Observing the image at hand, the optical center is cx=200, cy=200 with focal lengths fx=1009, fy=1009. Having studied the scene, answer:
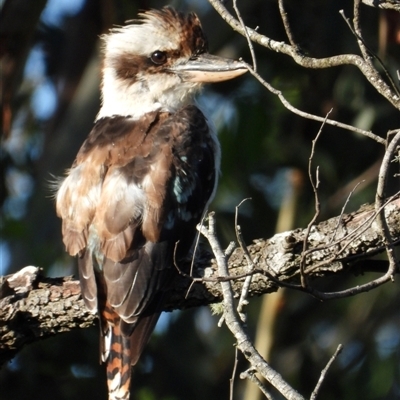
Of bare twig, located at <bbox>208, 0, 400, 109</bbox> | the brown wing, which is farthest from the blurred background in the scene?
bare twig, located at <bbox>208, 0, 400, 109</bbox>

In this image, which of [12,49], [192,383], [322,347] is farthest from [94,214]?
[322,347]

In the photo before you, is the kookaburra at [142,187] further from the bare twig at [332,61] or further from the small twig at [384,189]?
the small twig at [384,189]

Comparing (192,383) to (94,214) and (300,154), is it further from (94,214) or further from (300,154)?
(94,214)

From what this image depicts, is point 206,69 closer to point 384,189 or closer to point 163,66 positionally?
point 163,66

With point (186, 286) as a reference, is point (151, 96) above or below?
above

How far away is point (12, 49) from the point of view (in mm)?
5715

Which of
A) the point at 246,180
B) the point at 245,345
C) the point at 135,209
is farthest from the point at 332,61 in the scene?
the point at 246,180

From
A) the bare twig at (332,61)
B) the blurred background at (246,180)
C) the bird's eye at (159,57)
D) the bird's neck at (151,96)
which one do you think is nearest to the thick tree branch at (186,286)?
the bare twig at (332,61)

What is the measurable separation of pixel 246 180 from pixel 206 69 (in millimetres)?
1701

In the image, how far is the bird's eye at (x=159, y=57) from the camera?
4.95 metres

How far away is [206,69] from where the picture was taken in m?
4.90

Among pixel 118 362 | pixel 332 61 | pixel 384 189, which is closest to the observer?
pixel 384 189

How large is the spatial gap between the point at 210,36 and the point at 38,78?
77.4 inches

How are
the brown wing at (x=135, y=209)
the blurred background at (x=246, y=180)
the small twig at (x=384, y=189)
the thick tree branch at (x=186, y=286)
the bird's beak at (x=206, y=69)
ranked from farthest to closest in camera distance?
the blurred background at (x=246, y=180) < the bird's beak at (x=206, y=69) < the brown wing at (x=135, y=209) < the thick tree branch at (x=186, y=286) < the small twig at (x=384, y=189)
